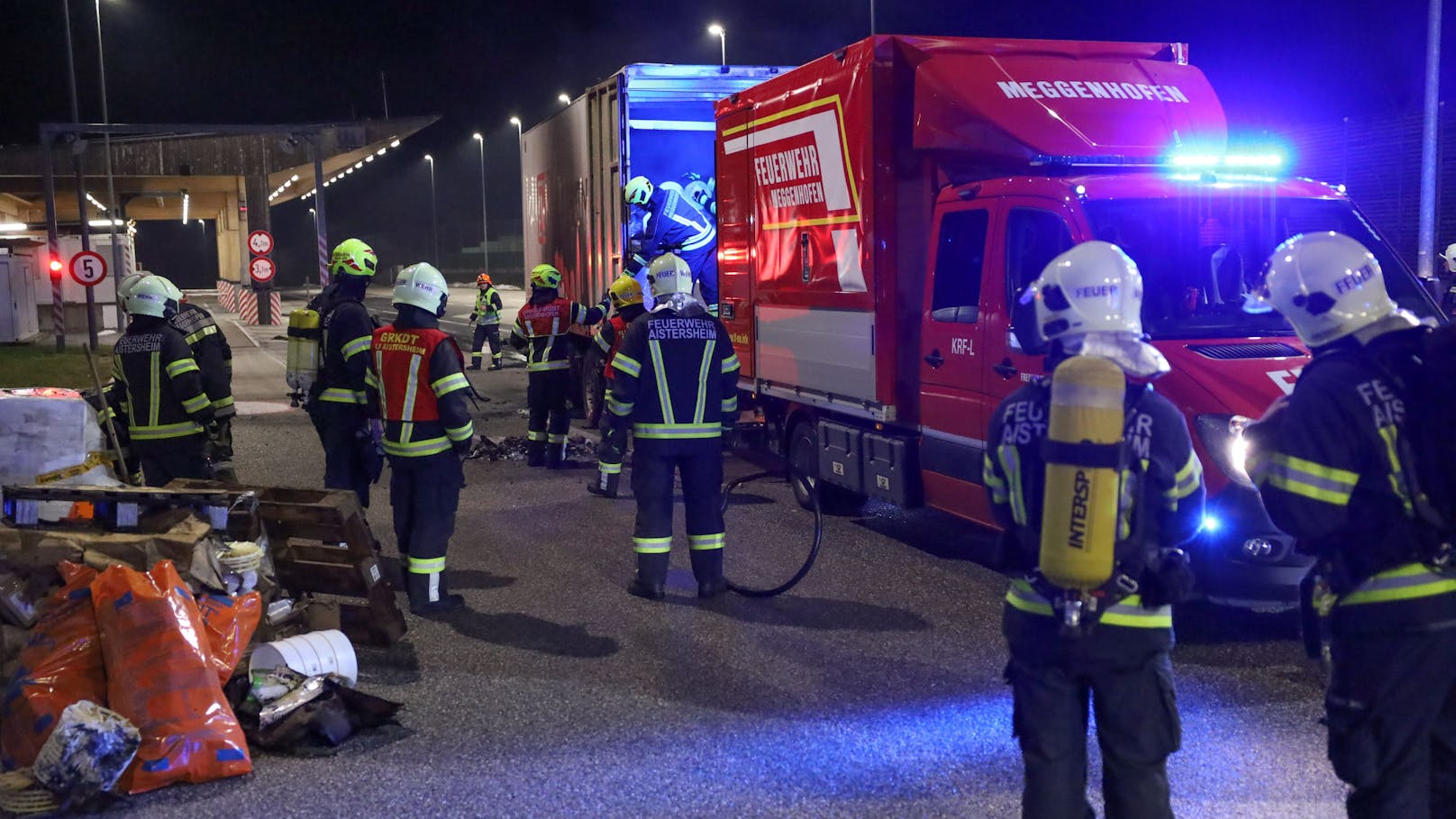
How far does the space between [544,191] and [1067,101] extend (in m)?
10.9

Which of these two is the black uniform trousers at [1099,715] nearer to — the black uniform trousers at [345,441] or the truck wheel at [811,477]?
the black uniform trousers at [345,441]

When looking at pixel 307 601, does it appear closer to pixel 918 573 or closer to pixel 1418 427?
pixel 918 573

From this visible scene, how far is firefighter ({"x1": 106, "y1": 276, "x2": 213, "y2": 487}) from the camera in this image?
25.8ft

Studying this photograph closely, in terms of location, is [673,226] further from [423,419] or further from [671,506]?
[423,419]

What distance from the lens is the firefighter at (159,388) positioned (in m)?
7.86

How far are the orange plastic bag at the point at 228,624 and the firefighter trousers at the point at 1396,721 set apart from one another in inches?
158

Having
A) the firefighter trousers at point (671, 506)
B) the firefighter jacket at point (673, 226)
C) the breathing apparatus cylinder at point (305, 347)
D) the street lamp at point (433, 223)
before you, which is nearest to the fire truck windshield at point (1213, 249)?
the firefighter trousers at point (671, 506)

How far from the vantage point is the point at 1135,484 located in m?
3.35

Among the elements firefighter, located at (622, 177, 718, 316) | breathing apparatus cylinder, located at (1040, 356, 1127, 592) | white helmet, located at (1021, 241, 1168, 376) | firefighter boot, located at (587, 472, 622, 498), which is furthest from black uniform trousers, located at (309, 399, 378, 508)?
breathing apparatus cylinder, located at (1040, 356, 1127, 592)

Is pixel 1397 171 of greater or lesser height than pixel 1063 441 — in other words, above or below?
above

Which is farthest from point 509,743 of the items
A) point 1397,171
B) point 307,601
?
point 1397,171

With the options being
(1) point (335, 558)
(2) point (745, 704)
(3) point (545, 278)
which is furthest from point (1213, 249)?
(3) point (545, 278)

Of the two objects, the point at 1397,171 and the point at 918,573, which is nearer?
the point at 918,573

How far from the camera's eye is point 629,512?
10102 mm
